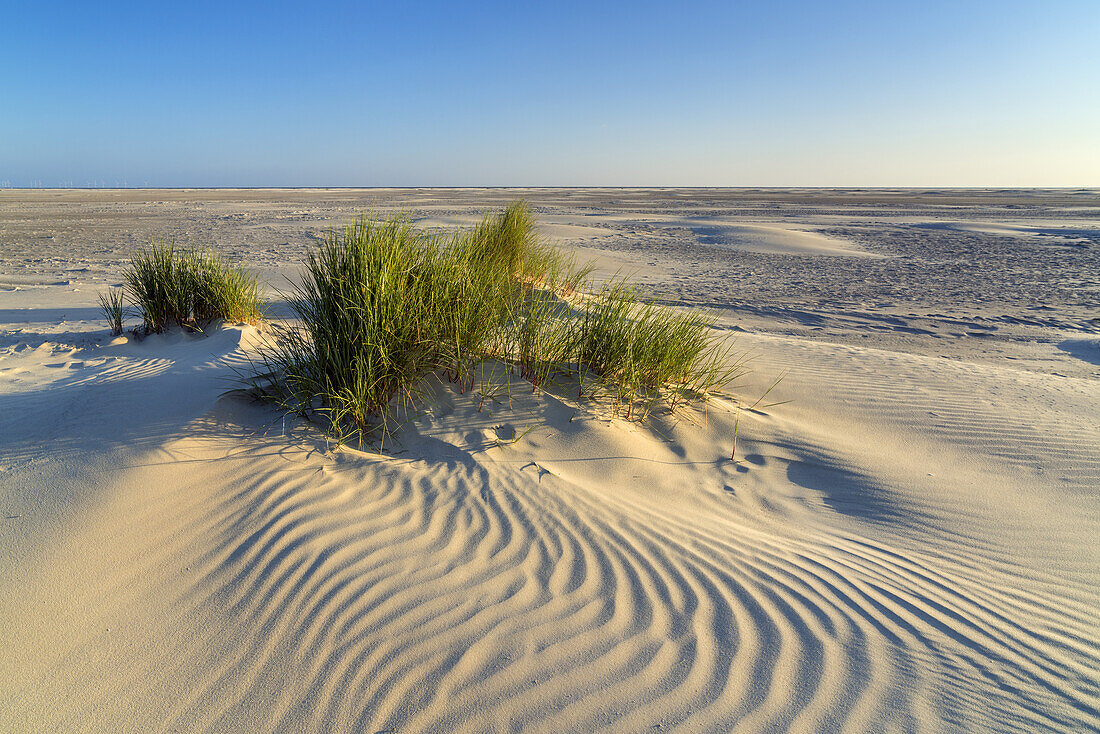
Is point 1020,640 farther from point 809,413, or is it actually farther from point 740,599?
point 809,413

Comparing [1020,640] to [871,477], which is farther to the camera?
[871,477]

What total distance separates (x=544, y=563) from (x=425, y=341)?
1.62m

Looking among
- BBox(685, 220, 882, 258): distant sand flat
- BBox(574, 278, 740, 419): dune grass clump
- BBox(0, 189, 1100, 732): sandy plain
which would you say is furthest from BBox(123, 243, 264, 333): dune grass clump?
BBox(685, 220, 882, 258): distant sand flat

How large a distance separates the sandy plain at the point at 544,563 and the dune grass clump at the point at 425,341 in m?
0.23

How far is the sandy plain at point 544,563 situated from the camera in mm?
1803

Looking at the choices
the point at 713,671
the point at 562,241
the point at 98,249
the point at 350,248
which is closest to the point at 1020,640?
the point at 713,671

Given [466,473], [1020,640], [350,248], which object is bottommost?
[1020,640]

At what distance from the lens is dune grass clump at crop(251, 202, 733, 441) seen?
10.6 ft

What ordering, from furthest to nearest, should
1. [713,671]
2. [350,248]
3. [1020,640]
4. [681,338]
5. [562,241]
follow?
[562,241] → [681,338] → [350,248] → [1020,640] → [713,671]

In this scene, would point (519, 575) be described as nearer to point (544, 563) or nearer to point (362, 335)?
point (544, 563)

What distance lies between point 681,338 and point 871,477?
1.46 meters

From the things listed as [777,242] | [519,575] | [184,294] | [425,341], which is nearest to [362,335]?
[425,341]

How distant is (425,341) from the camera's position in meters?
3.45

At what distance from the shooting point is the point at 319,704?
5.78 ft
